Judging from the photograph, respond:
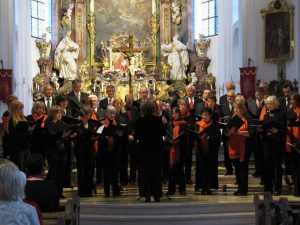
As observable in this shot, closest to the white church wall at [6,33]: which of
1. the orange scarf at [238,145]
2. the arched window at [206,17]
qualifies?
the arched window at [206,17]

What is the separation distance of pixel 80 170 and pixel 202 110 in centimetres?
234

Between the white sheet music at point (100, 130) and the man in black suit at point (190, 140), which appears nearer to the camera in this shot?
→ the white sheet music at point (100, 130)

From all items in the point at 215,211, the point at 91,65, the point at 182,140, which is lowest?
the point at 215,211

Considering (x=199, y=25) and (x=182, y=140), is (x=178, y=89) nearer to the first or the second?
(x=199, y=25)

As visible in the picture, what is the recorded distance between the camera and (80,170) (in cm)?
1090

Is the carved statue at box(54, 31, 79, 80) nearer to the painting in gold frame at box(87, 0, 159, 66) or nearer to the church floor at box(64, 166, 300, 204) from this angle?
the painting in gold frame at box(87, 0, 159, 66)

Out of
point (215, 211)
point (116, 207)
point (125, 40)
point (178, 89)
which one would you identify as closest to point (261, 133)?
point (215, 211)

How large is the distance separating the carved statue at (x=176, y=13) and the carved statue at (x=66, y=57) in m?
3.83

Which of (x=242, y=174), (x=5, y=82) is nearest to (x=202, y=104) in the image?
(x=242, y=174)

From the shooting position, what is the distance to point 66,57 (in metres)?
25.2

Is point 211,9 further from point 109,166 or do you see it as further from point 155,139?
point 155,139

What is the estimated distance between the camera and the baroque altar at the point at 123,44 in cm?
2484

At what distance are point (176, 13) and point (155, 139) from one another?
16.4m

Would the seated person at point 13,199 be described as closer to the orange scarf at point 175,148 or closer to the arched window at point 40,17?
the orange scarf at point 175,148
